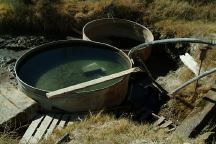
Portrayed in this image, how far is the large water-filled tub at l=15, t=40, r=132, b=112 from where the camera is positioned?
10.2m

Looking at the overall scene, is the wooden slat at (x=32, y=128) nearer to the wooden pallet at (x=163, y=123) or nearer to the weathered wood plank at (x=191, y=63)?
the wooden pallet at (x=163, y=123)

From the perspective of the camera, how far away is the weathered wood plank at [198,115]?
816cm

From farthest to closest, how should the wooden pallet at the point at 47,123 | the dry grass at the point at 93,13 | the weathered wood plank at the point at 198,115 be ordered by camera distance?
1. the dry grass at the point at 93,13
2. the wooden pallet at the point at 47,123
3. the weathered wood plank at the point at 198,115

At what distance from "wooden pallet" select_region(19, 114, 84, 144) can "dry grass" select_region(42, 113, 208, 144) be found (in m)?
1.10

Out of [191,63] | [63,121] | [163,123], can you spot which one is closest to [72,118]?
[63,121]

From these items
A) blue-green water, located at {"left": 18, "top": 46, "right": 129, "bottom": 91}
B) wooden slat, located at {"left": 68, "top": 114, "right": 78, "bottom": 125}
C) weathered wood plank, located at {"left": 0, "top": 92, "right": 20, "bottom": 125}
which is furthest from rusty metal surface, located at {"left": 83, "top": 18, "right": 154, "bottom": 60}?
weathered wood plank, located at {"left": 0, "top": 92, "right": 20, "bottom": 125}

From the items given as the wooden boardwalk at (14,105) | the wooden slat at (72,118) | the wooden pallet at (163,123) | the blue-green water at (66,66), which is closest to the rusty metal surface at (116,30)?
the blue-green water at (66,66)

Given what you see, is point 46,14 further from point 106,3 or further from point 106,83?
point 106,83

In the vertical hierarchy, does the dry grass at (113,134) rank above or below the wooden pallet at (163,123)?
above

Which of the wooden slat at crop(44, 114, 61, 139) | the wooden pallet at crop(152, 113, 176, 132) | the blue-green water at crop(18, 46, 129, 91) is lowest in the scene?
the wooden slat at crop(44, 114, 61, 139)

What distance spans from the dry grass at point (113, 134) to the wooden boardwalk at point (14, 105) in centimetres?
178

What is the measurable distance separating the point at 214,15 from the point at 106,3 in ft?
11.7

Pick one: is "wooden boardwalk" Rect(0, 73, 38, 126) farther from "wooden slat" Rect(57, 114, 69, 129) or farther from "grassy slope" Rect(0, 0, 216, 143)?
"grassy slope" Rect(0, 0, 216, 143)

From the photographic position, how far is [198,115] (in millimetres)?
8773
